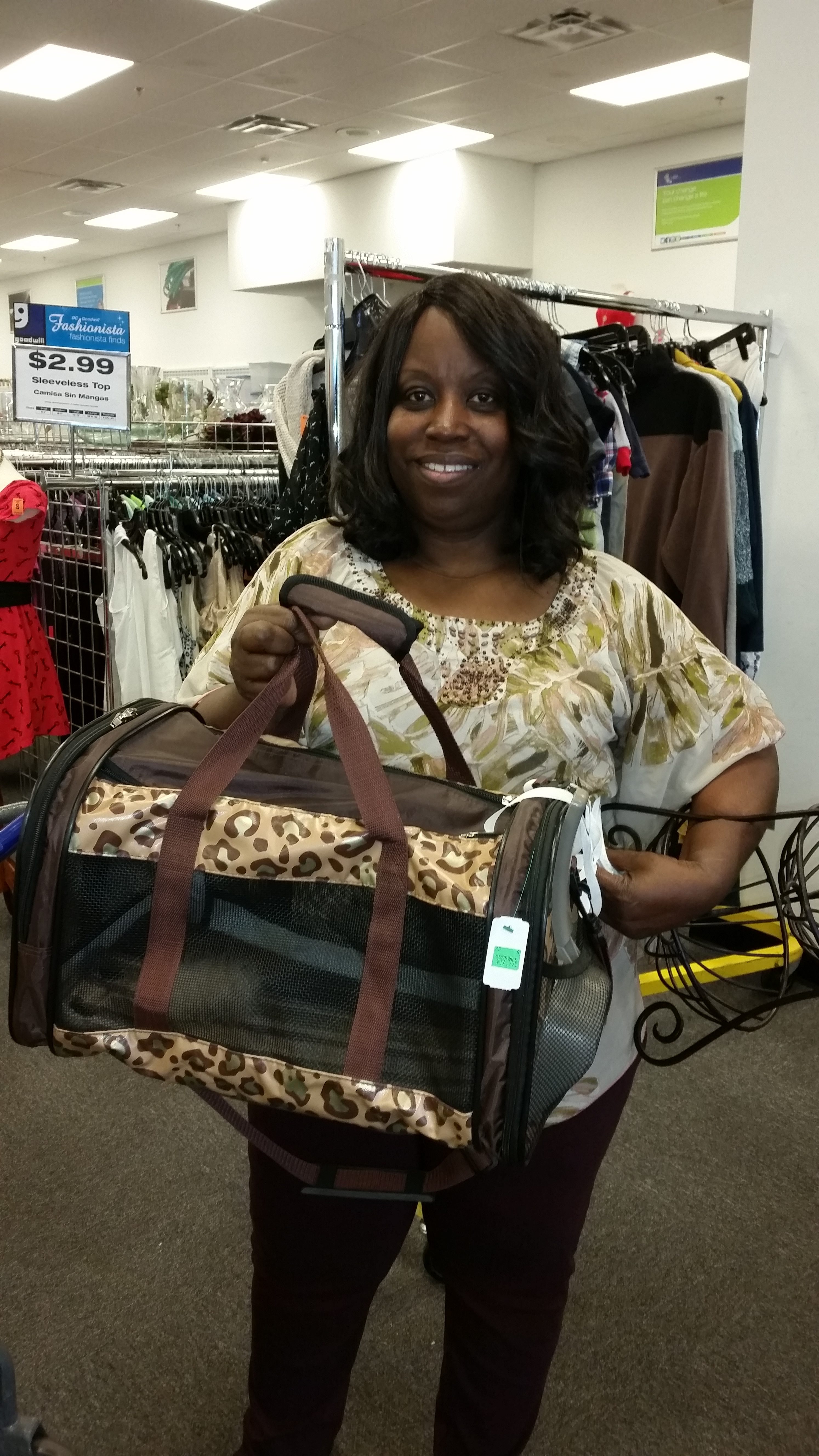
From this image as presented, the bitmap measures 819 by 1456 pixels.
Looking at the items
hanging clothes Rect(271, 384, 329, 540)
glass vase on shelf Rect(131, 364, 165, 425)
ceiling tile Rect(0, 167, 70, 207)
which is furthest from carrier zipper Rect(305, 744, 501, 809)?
ceiling tile Rect(0, 167, 70, 207)

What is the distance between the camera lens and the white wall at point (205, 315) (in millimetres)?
10219

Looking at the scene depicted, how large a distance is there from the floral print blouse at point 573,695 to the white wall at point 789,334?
1.88m

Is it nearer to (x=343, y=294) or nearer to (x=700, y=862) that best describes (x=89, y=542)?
(x=343, y=294)

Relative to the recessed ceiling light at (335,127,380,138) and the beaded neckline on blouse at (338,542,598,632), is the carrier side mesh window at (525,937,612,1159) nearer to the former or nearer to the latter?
the beaded neckline on blouse at (338,542,598,632)

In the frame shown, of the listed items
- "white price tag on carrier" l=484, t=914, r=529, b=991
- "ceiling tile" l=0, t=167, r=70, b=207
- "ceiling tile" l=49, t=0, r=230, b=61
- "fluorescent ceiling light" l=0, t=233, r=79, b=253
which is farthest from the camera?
"fluorescent ceiling light" l=0, t=233, r=79, b=253

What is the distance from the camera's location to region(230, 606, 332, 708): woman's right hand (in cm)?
98

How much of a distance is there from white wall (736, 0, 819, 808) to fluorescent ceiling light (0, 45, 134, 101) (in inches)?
171

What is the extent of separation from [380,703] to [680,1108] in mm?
1637

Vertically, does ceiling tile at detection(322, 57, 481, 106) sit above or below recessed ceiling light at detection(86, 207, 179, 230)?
below

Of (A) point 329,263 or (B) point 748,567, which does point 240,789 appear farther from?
(B) point 748,567

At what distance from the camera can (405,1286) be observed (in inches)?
74.2

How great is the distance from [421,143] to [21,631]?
18.8ft

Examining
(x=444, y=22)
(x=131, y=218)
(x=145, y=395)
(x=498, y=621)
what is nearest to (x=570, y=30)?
(x=444, y=22)

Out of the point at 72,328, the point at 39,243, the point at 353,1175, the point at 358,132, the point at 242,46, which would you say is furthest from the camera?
the point at 39,243
